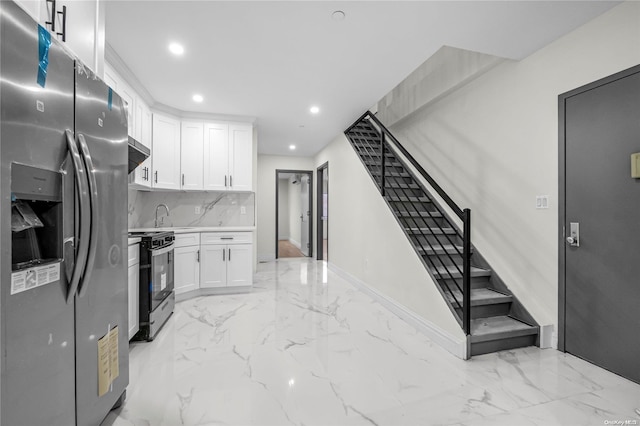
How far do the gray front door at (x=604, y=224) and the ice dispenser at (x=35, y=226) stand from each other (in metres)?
3.29

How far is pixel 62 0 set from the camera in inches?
53.2

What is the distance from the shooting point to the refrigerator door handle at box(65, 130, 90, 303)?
47.2 inches

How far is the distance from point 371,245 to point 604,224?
7.92ft

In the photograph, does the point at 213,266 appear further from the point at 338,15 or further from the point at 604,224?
the point at 604,224

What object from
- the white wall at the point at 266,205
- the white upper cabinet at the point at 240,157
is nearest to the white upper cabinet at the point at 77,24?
the white upper cabinet at the point at 240,157

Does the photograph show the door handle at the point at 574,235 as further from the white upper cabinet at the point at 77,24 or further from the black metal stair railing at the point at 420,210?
the white upper cabinet at the point at 77,24

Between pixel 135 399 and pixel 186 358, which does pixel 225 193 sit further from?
pixel 135 399

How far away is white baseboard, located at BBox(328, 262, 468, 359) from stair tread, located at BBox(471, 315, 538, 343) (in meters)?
0.13

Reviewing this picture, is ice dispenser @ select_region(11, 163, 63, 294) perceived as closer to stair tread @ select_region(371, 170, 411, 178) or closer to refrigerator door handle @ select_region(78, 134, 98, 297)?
refrigerator door handle @ select_region(78, 134, 98, 297)

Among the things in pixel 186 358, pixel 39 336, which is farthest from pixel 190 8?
pixel 186 358

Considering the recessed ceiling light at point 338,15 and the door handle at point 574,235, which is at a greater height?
the recessed ceiling light at point 338,15

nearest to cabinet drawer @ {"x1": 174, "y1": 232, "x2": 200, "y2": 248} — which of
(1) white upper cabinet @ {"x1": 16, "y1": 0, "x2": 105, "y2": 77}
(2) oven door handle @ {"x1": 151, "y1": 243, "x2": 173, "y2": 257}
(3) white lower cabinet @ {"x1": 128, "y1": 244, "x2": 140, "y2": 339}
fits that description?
(2) oven door handle @ {"x1": 151, "y1": 243, "x2": 173, "y2": 257}

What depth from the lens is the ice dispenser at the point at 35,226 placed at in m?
0.96

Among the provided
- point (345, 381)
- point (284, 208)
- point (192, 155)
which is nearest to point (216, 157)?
point (192, 155)
